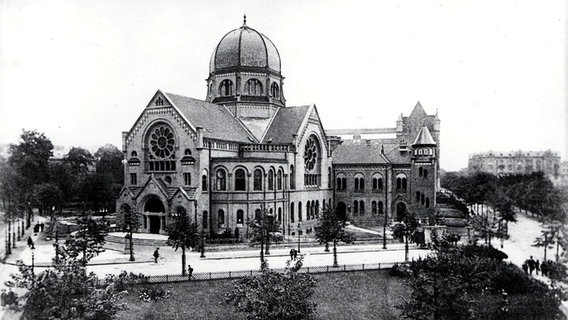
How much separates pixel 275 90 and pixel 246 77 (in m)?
5.27

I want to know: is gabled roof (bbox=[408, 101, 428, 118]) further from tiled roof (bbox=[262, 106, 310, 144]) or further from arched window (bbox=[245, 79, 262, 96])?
arched window (bbox=[245, 79, 262, 96])

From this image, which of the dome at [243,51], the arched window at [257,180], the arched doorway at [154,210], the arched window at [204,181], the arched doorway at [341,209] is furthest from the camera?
the arched doorway at [341,209]

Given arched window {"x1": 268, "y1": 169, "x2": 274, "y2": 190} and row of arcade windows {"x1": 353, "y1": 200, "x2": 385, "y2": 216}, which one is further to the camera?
row of arcade windows {"x1": 353, "y1": 200, "x2": 385, "y2": 216}

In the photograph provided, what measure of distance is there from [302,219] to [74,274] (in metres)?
44.7

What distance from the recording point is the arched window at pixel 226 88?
6825 centimetres

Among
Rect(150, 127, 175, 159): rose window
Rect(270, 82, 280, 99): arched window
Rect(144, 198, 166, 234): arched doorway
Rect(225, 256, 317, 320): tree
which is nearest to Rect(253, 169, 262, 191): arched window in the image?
Rect(150, 127, 175, 159): rose window

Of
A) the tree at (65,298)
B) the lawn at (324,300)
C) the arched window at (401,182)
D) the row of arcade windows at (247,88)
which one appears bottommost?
the lawn at (324,300)

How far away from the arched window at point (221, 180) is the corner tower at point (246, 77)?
11527 millimetres

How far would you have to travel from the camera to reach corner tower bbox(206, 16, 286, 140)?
67.1m

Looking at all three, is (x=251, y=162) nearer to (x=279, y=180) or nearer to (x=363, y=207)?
(x=279, y=180)

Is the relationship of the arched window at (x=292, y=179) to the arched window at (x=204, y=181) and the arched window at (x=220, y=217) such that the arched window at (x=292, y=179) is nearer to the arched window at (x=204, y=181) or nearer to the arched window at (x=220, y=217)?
the arched window at (x=220, y=217)

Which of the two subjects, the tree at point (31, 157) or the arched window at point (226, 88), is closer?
the arched window at point (226, 88)

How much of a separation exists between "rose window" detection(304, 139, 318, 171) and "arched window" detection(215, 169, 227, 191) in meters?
15.0

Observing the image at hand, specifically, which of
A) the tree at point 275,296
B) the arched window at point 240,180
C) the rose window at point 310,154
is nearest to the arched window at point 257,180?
the arched window at point 240,180
